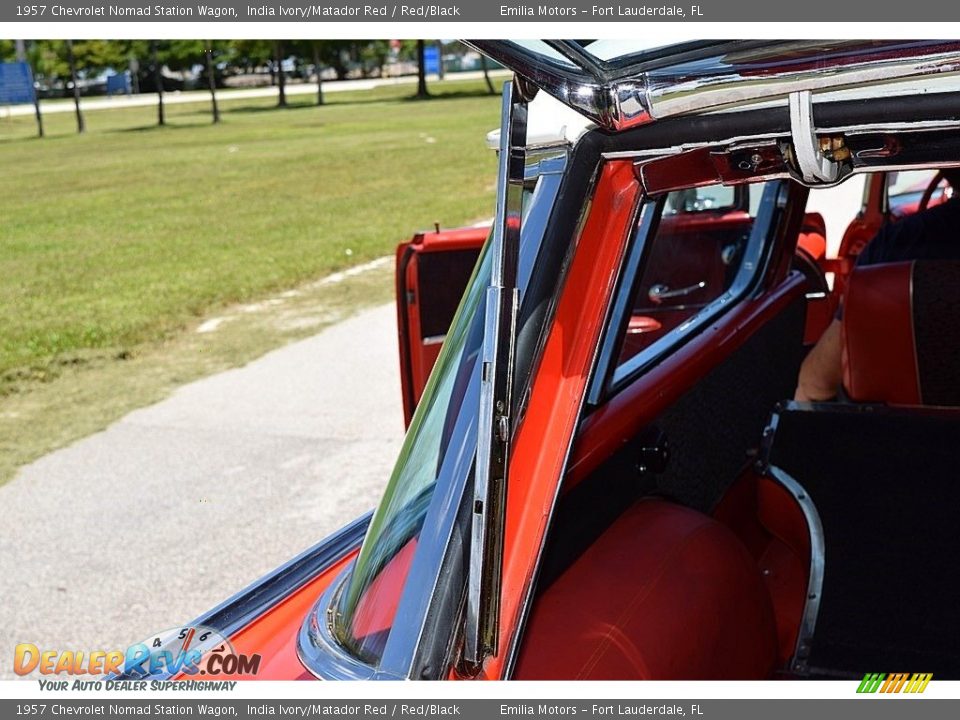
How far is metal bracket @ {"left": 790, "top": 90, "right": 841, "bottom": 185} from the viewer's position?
112 centimetres

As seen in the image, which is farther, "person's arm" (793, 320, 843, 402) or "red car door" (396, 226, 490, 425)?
"red car door" (396, 226, 490, 425)

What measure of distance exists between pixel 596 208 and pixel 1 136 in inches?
1390

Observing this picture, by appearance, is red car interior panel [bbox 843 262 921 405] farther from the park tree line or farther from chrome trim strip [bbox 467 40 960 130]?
the park tree line

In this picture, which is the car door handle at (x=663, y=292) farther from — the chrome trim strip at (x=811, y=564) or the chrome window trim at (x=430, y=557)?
the chrome window trim at (x=430, y=557)

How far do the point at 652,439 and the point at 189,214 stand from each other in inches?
553

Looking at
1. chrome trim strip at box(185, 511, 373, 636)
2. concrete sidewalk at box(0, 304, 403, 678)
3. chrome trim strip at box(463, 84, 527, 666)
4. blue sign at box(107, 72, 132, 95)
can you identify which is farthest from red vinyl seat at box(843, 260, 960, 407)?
blue sign at box(107, 72, 132, 95)

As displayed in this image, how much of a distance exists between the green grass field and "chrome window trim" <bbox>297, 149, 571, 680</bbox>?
580 cm

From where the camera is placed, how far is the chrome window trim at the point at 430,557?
1.28 meters

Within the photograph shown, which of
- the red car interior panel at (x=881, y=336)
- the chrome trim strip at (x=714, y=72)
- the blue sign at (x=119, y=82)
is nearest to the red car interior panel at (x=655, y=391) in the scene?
the red car interior panel at (x=881, y=336)

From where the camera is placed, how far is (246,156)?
24.2 meters

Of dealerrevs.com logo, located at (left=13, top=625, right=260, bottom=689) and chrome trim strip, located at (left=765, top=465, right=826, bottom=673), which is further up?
dealerrevs.com logo, located at (left=13, top=625, right=260, bottom=689)

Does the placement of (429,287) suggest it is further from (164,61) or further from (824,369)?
(164,61)

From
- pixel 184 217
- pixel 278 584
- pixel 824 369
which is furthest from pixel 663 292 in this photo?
pixel 184 217
